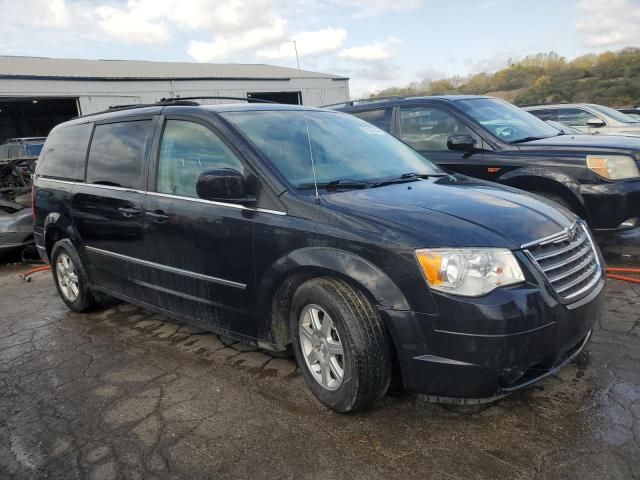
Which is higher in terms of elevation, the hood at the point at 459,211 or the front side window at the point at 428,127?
the front side window at the point at 428,127

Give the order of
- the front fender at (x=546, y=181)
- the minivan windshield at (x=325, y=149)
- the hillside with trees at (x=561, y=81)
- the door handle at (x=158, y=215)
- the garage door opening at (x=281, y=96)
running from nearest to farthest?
the minivan windshield at (x=325, y=149)
the door handle at (x=158, y=215)
the front fender at (x=546, y=181)
the garage door opening at (x=281, y=96)
the hillside with trees at (x=561, y=81)

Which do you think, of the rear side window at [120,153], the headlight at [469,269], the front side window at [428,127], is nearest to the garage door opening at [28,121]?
the front side window at [428,127]

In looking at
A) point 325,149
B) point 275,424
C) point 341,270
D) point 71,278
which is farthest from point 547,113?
point 275,424

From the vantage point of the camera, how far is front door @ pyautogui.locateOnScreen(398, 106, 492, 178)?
5672 mm

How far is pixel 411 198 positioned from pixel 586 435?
148cm

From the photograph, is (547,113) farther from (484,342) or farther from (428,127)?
(484,342)

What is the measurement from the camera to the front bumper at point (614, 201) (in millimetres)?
4934

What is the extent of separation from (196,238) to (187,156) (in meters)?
0.61

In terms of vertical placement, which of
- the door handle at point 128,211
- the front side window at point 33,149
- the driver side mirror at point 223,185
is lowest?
the door handle at point 128,211

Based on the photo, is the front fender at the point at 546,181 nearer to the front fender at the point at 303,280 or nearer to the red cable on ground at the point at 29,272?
the front fender at the point at 303,280

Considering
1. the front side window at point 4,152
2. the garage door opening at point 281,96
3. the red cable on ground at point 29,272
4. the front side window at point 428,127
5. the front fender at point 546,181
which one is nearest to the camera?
the front fender at point 546,181

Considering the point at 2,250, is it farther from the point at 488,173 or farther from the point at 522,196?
the point at 522,196

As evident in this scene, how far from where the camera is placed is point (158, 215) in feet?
11.9

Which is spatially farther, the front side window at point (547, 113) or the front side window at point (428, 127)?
the front side window at point (547, 113)
